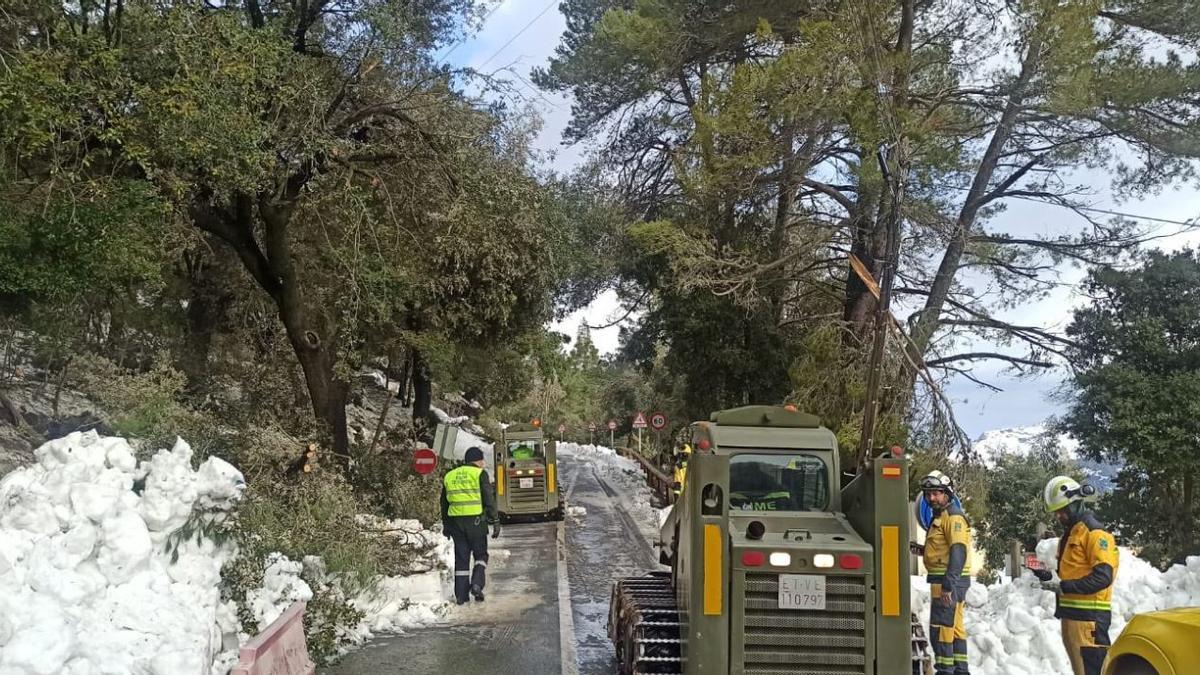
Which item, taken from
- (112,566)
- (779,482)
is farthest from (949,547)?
(112,566)

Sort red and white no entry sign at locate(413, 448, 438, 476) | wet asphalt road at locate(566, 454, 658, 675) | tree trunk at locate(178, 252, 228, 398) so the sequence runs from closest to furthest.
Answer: wet asphalt road at locate(566, 454, 658, 675), red and white no entry sign at locate(413, 448, 438, 476), tree trunk at locate(178, 252, 228, 398)

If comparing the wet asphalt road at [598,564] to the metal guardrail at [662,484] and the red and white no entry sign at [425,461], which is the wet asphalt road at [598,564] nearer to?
the metal guardrail at [662,484]

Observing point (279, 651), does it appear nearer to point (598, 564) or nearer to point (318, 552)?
point (318, 552)

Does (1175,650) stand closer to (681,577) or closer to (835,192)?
(681,577)

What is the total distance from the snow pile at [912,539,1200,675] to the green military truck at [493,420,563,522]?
1187cm

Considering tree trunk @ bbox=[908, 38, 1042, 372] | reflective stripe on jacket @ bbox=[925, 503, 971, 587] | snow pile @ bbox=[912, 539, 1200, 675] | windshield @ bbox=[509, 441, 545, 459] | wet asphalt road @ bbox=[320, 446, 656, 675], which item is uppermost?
tree trunk @ bbox=[908, 38, 1042, 372]

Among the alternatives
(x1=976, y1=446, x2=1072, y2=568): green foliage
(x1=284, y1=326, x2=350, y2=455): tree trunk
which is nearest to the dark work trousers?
(x1=284, y1=326, x2=350, y2=455): tree trunk

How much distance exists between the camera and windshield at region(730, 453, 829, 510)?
7.21 m

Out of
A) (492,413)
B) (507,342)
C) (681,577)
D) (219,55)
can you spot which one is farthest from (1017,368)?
(492,413)

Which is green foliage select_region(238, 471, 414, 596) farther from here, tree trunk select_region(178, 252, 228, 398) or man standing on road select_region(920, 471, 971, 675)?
tree trunk select_region(178, 252, 228, 398)

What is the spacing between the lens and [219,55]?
11273mm

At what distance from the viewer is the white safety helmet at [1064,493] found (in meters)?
7.24

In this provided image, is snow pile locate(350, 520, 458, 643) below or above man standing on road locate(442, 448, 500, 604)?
below

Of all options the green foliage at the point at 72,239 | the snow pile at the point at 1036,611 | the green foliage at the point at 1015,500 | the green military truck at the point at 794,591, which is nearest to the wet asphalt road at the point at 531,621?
the green military truck at the point at 794,591
